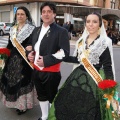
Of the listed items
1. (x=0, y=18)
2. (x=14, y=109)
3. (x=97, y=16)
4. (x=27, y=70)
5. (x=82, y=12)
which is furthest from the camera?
(x=0, y=18)

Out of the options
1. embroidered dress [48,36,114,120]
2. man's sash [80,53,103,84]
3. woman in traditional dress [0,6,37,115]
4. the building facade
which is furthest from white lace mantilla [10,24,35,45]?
the building facade

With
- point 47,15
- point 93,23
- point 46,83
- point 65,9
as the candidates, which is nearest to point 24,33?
point 47,15

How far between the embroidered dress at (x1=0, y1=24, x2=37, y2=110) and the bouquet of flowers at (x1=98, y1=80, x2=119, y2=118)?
1301mm

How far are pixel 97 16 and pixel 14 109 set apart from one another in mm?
1939

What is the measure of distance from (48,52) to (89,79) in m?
0.55

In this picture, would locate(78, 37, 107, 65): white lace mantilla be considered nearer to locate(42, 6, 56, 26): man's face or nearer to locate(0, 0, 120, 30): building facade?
locate(42, 6, 56, 26): man's face

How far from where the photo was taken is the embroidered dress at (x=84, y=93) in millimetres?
2715

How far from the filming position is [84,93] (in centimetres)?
278

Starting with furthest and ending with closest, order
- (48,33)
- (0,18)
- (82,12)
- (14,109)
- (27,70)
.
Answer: (0,18) → (82,12) → (14,109) → (27,70) → (48,33)

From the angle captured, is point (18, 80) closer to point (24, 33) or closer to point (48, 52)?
point (24, 33)

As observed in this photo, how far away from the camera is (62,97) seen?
2916 mm

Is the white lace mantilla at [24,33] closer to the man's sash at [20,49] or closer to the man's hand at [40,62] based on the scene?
the man's sash at [20,49]

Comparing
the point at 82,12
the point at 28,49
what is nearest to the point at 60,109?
the point at 28,49

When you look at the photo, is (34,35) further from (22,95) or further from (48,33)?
(22,95)
